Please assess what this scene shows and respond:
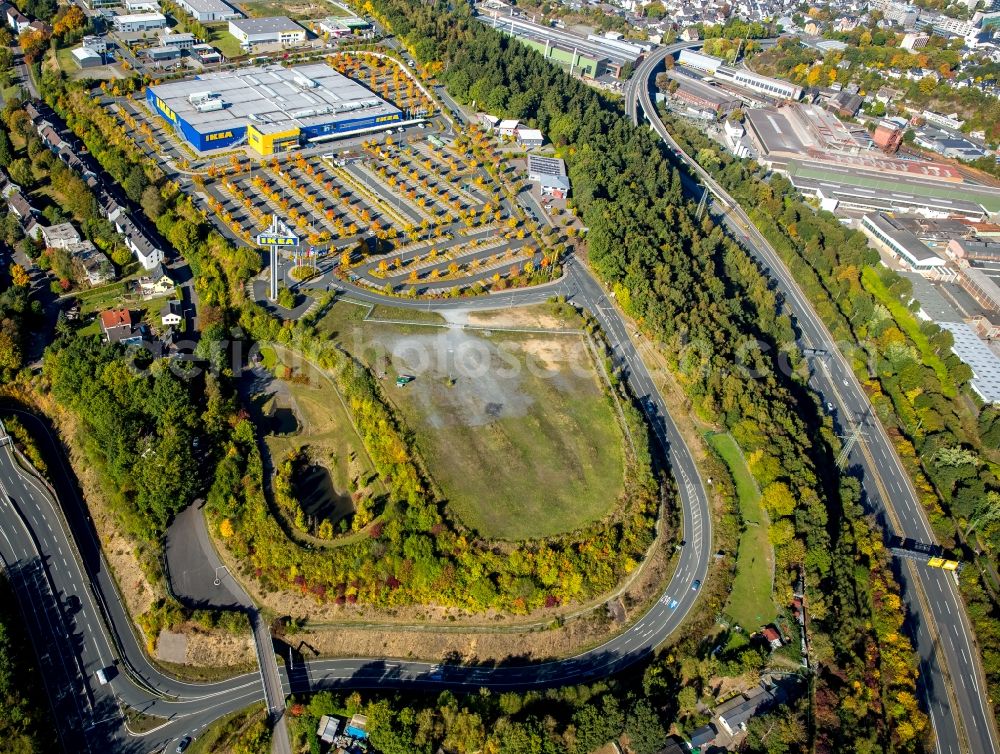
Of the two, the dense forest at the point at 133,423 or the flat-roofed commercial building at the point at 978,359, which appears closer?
the dense forest at the point at 133,423

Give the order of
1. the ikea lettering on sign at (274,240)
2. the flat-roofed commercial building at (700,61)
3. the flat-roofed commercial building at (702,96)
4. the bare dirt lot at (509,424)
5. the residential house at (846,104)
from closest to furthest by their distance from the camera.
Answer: the bare dirt lot at (509,424)
the ikea lettering on sign at (274,240)
the flat-roofed commercial building at (702,96)
the residential house at (846,104)
the flat-roofed commercial building at (700,61)

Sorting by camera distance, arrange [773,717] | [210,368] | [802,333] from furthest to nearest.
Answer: [802,333] < [210,368] < [773,717]

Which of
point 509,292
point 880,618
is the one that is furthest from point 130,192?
point 880,618

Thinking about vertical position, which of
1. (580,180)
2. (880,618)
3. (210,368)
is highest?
(580,180)

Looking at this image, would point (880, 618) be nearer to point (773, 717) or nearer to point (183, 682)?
point (773, 717)

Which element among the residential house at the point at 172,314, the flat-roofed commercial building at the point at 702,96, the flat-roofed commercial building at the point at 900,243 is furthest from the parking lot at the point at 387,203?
the flat-roofed commercial building at the point at 702,96

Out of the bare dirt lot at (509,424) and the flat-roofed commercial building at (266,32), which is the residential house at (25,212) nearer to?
the bare dirt lot at (509,424)
